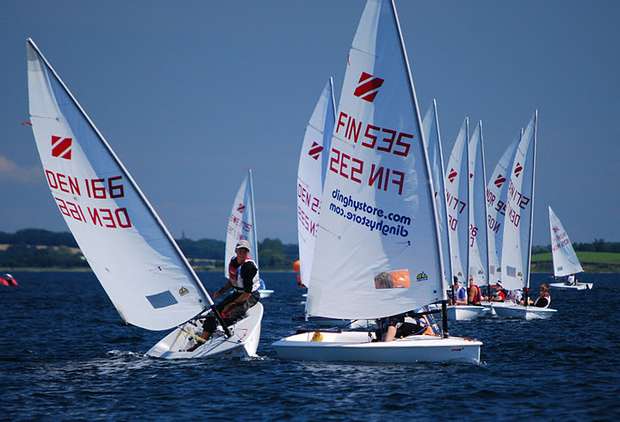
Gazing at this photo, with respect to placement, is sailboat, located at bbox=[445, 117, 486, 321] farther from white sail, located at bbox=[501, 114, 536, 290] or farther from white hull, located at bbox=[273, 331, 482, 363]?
white hull, located at bbox=[273, 331, 482, 363]

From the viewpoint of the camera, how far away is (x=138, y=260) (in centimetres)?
1912

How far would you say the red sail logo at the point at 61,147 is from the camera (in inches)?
728

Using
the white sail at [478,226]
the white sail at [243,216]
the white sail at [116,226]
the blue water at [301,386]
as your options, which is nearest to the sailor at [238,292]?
the blue water at [301,386]

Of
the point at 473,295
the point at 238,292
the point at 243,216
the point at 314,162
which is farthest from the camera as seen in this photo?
the point at 243,216

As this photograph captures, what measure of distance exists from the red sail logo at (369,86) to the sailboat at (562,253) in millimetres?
58442

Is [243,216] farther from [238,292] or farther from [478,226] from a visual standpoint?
[238,292]

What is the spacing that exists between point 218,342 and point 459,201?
975 inches

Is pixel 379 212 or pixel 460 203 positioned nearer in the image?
pixel 379 212

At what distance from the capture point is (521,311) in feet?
119

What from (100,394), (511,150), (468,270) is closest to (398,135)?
(100,394)

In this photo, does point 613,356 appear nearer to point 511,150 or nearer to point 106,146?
point 106,146

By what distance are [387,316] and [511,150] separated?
25739 mm

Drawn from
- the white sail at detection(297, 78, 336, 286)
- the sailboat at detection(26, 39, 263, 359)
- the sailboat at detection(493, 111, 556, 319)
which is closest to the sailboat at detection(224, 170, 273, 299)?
the sailboat at detection(493, 111, 556, 319)

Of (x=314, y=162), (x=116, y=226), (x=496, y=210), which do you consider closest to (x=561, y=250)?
(x=496, y=210)
